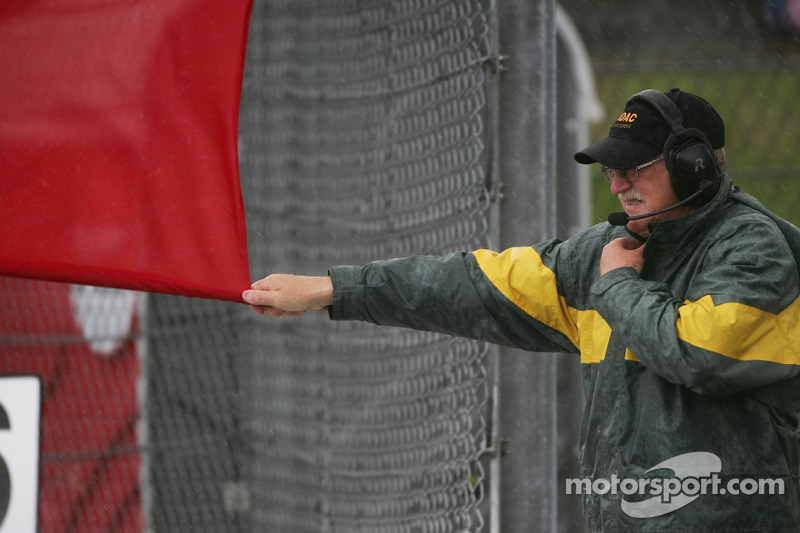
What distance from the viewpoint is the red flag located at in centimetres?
304

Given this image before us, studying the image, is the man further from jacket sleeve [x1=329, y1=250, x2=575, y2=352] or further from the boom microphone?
jacket sleeve [x1=329, y1=250, x2=575, y2=352]

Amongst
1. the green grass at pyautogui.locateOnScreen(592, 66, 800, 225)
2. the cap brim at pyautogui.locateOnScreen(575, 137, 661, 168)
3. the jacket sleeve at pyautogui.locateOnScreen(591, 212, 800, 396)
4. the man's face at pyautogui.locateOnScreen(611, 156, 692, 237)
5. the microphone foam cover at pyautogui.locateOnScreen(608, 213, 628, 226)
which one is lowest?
the jacket sleeve at pyautogui.locateOnScreen(591, 212, 800, 396)

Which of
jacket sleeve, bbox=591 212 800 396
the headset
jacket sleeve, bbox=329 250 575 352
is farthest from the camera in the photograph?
jacket sleeve, bbox=329 250 575 352

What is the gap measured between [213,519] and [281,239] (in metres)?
1.43

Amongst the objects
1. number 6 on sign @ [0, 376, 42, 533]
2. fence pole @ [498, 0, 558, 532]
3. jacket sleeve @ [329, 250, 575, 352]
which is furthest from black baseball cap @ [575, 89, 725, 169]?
number 6 on sign @ [0, 376, 42, 533]

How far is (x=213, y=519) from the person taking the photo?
547cm

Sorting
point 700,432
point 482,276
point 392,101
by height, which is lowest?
point 700,432

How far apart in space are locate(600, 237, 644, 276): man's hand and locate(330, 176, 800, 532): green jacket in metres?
0.03

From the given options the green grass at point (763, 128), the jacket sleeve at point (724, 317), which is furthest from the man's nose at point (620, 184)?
the green grass at point (763, 128)

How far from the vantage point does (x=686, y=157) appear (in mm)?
2475

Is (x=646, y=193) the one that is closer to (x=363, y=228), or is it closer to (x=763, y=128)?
(x=363, y=228)

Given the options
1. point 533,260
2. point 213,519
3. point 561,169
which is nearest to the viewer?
point 533,260

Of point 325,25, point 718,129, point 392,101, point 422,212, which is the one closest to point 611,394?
point 718,129

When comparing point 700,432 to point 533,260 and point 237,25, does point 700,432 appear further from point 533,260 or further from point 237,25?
point 237,25
